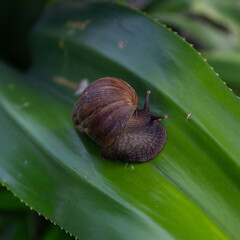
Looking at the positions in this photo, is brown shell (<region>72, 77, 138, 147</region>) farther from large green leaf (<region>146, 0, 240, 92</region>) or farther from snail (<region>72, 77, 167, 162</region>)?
large green leaf (<region>146, 0, 240, 92</region>)

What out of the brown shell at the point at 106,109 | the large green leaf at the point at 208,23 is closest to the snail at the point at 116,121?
the brown shell at the point at 106,109

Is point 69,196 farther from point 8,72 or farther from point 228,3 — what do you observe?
point 228,3

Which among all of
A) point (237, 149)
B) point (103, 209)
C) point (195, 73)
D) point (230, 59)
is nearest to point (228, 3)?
point (230, 59)

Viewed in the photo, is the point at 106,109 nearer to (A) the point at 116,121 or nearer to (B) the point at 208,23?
(A) the point at 116,121

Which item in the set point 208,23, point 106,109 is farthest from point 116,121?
point 208,23

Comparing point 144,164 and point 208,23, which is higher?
point 208,23

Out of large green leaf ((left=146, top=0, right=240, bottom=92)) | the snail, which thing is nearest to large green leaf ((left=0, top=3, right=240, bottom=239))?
the snail

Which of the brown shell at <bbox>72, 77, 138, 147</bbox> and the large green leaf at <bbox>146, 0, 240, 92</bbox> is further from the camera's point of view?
the large green leaf at <bbox>146, 0, 240, 92</bbox>
